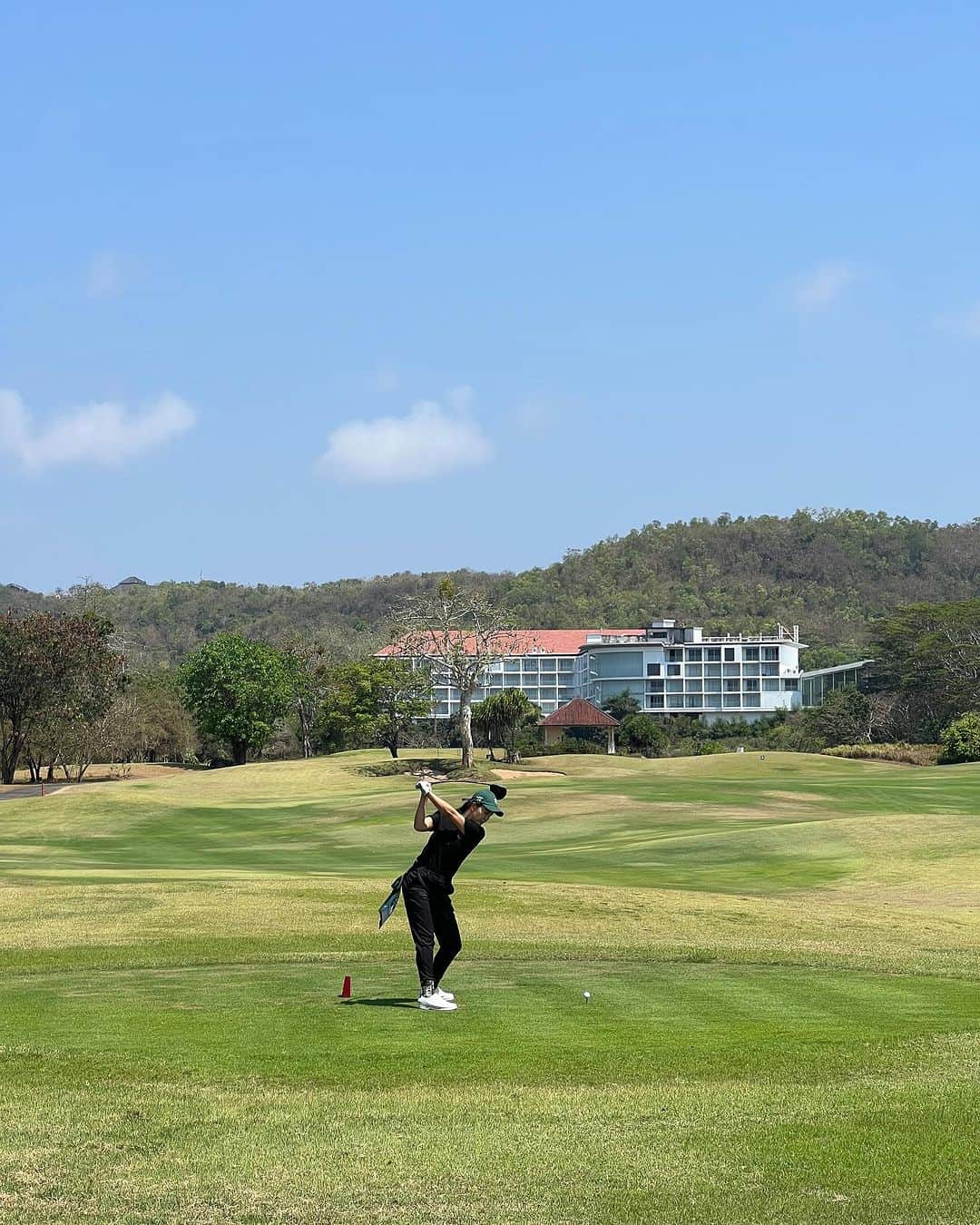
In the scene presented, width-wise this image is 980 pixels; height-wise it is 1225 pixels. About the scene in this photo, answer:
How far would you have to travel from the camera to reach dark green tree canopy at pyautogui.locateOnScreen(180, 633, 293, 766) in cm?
12231

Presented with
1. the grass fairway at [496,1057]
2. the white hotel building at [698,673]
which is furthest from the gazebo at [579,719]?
the grass fairway at [496,1057]

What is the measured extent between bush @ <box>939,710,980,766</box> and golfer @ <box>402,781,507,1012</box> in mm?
89532

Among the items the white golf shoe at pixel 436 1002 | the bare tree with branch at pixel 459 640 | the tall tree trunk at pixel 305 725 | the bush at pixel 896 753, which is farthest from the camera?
the tall tree trunk at pixel 305 725

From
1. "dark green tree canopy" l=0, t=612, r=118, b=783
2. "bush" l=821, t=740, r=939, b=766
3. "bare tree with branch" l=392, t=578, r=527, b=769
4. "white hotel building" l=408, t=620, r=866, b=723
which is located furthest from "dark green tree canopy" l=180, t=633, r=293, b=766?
"white hotel building" l=408, t=620, r=866, b=723

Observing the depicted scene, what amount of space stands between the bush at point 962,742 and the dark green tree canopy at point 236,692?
5426cm

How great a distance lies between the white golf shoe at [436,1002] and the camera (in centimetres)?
1502

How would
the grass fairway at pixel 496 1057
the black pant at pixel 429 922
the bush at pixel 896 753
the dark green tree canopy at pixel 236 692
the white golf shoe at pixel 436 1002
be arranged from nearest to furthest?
1. the grass fairway at pixel 496 1057
2. the white golf shoe at pixel 436 1002
3. the black pant at pixel 429 922
4. the bush at pixel 896 753
5. the dark green tree canopy at pixel 236 692

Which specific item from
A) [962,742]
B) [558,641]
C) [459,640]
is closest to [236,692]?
[459,640]

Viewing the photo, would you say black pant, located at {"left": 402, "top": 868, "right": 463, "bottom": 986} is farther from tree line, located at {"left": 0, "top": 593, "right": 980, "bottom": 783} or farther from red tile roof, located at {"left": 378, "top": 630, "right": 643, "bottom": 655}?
red tile roof, located at {"left": 378, "top": 630, "right": 643, "bottom": 655}

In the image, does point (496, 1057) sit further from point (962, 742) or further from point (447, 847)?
point (962, 742)

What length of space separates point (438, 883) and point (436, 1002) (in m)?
1.21

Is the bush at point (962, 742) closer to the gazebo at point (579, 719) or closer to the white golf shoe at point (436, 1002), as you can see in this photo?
the gazebo at point (579, 719)

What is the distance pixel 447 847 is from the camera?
50.2 ft

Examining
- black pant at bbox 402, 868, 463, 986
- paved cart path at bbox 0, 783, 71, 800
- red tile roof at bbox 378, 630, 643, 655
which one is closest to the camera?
black pant at bbox 402, 868, 463, 986
